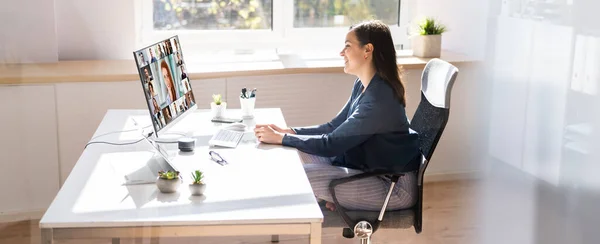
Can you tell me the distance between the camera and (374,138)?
7.73 feet

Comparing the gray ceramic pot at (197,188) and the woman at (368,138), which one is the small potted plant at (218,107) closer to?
the woman at (368,138)

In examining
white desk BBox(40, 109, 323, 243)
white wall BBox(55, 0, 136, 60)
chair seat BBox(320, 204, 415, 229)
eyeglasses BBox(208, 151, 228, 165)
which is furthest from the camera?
white wall BBox(55, 0, 136, 60)

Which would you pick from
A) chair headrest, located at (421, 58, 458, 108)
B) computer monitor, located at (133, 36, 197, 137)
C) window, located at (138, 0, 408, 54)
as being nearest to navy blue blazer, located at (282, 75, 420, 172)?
chair headrest, located at (421, 58, 458, 108)

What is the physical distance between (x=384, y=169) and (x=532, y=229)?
21.5 inches

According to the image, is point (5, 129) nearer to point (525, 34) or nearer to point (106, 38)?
point (106, 38)

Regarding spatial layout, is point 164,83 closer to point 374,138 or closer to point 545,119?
point 374,138

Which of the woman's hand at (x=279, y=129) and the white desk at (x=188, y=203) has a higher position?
the woman's hand at (x=279, y=129)

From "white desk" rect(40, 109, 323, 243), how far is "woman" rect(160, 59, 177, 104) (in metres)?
0.19

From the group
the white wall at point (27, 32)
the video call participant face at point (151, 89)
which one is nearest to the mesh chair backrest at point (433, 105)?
the video call participant face at point (151, 89)

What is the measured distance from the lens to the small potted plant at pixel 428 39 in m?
2.85

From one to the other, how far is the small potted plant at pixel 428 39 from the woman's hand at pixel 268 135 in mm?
709

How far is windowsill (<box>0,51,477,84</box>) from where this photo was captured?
2.54 m

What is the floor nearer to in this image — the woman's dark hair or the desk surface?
the desk surface

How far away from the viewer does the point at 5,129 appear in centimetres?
250
